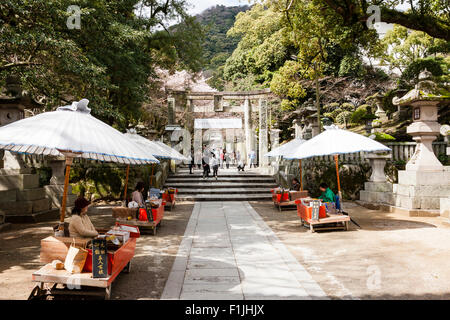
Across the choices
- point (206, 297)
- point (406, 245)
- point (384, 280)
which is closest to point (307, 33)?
point (406, 245)

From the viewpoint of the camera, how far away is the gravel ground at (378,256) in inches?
162

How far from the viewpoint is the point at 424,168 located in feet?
31.8

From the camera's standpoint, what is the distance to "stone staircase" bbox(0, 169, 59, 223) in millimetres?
9023

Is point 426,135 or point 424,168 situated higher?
point 426,135

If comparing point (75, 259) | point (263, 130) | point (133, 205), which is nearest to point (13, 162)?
point (133, 205)

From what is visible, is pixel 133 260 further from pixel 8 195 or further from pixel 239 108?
pixel 239 108

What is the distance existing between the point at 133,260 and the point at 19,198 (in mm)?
5759

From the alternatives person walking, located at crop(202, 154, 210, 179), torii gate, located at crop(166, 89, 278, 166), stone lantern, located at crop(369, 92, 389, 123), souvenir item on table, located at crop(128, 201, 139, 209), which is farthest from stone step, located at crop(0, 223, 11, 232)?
stone lantern, located at crop(369, 92, 389, 123)

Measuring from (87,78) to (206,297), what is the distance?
7667 millimetres

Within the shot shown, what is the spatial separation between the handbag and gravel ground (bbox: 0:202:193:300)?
599 mm

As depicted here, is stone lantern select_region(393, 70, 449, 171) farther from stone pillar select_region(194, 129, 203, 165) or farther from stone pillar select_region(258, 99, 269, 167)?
stone pillar select_region(194, 129, 203, 165)

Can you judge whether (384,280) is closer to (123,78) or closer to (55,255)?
(55,255)

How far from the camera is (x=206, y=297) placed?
392 cm

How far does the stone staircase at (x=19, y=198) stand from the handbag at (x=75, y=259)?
648 cm
